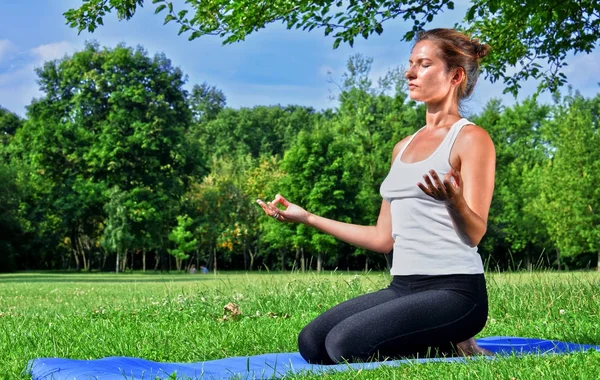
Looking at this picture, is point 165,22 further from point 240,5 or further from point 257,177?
point 257,177

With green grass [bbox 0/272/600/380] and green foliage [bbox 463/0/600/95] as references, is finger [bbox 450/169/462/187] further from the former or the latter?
green foliage [bbox 463/0/600/95]

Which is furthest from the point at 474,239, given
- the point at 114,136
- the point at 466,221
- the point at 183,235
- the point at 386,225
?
the point at 183,235

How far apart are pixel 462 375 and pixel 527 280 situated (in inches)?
251

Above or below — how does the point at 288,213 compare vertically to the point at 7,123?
below

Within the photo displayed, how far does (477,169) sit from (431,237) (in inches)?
18.7

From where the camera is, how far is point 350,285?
31.2 ft

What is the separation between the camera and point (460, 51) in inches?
166

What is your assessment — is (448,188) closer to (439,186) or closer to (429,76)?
(439,186)

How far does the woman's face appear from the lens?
4238 millimetres

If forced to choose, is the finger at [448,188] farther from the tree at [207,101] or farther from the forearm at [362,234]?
the tree at [207,101]

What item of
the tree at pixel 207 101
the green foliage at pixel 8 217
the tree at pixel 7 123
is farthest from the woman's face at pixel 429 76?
the tree at pixel 207 101

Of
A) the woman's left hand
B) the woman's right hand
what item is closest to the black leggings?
the woman's right hand

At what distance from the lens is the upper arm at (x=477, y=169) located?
12.5ft

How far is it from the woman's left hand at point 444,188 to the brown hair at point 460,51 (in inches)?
42.0
